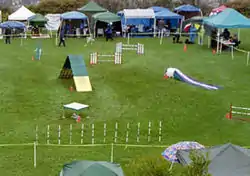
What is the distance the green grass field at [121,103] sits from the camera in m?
14.5

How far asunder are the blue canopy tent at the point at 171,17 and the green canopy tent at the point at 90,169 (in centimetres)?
2633

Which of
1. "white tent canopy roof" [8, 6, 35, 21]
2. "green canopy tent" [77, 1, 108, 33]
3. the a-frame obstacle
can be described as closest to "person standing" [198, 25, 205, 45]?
"green canopy tent" [77, 1, 108, 33]

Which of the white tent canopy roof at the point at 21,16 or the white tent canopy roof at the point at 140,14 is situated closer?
the white tent canopy roof at the point at 140,14

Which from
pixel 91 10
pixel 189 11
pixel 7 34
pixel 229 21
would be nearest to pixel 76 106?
pixel 229 21

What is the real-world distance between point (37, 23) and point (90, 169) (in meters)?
28.2

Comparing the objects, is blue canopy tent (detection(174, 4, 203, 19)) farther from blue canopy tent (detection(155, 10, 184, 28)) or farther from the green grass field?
the green grass field

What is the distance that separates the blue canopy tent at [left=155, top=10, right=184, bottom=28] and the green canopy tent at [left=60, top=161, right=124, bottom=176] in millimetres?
26335

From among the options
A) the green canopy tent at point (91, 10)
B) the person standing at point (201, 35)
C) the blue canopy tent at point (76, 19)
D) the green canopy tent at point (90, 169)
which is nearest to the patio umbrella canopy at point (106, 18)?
the blue canopy tent at point (76, 19)

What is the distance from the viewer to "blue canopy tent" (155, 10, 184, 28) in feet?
120

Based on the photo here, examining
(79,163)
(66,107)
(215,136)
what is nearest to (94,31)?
(66,107)

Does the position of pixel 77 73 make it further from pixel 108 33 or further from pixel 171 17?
pixel 171 17

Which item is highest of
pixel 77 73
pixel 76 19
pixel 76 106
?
pixel 76 19

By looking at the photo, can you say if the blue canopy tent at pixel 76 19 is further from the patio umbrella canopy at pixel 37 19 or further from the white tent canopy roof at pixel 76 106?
the white tent canopy roof at pixel 76 106

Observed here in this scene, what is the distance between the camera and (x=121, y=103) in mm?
19375
